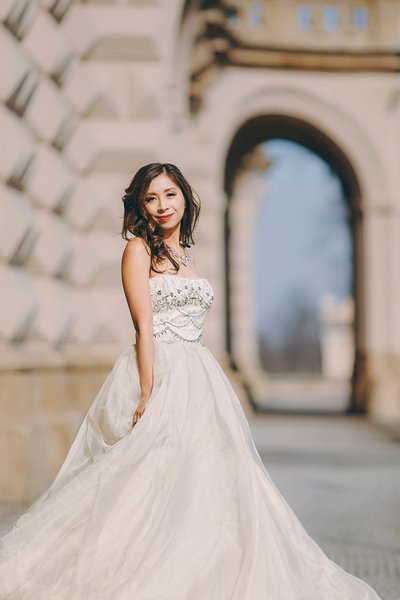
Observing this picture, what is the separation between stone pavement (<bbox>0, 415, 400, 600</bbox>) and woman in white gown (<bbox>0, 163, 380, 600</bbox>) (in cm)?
103

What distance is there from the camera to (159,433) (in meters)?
4.11

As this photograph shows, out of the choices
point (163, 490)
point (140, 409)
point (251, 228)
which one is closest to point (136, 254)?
point (140, 409)

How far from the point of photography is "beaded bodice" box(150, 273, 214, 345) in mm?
4266

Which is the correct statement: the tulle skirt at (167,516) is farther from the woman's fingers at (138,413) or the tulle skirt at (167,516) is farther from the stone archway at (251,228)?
the stone archway at (251,228)

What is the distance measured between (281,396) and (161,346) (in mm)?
33080

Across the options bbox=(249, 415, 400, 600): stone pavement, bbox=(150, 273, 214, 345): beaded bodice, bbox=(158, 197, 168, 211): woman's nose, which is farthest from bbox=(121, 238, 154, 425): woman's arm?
bbox=(249, 415, 400, 600): stone pavement

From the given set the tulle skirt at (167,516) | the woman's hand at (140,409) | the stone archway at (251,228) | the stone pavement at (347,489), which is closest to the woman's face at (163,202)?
the tulle skirt at (167,516)

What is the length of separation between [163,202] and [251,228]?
25.1 meters

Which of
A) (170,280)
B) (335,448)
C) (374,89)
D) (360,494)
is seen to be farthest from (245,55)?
(170,280)

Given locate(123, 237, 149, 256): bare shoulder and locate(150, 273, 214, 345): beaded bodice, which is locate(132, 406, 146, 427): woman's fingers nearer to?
locate(150, 273, 214, 345): beaded bodice

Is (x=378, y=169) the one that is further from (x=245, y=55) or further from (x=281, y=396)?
(x=281, y=396)

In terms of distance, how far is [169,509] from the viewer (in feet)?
12.9

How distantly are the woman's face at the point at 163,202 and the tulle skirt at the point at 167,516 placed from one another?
51cm

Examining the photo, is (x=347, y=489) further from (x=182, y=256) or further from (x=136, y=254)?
(x=136, y=254)
